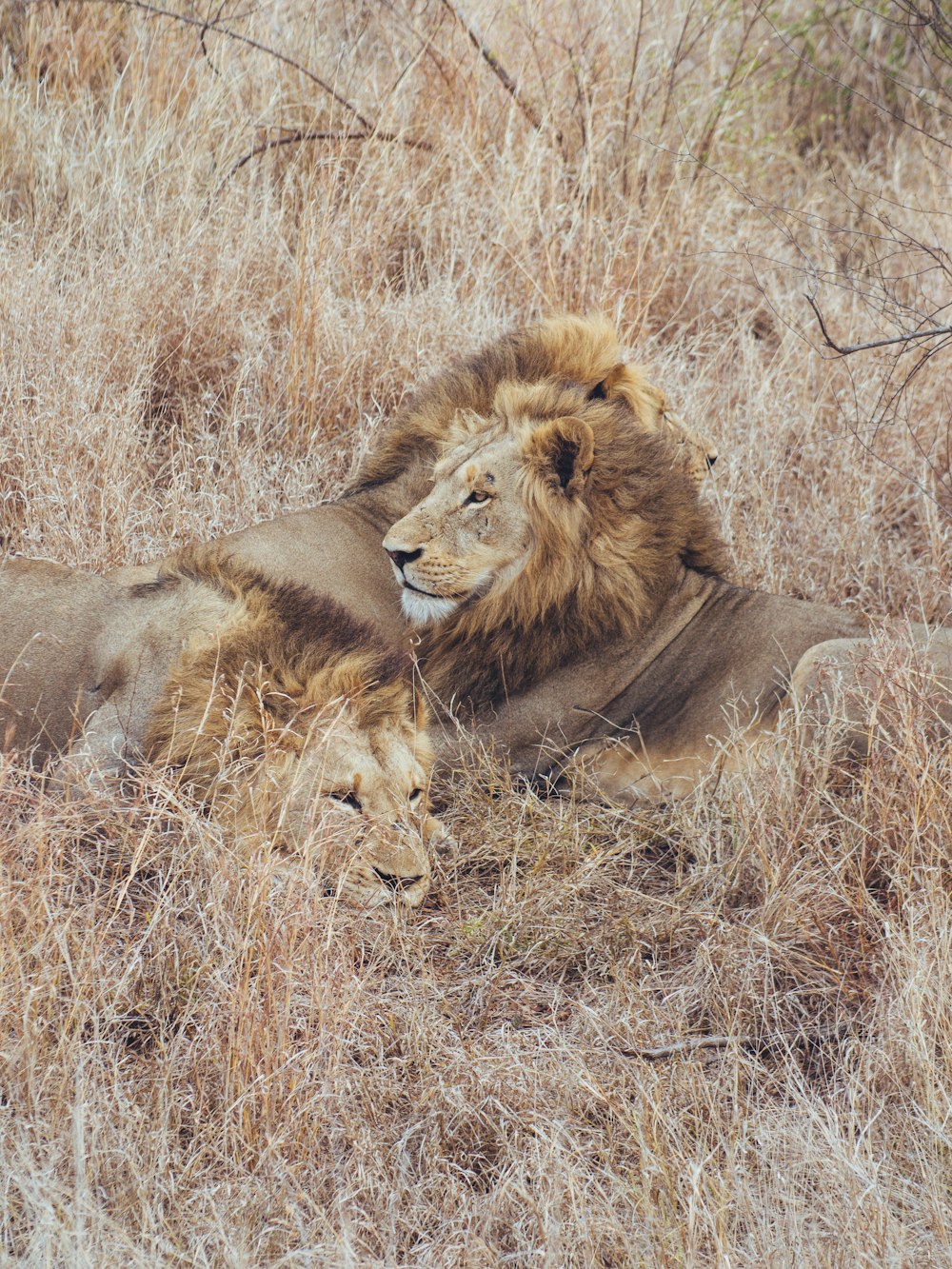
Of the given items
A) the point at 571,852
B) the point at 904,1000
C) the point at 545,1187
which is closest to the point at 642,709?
the point at 571,852

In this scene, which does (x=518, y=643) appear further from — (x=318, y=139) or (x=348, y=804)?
(x=318, y=139)

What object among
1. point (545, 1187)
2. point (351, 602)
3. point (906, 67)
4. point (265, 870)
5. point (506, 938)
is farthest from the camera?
point (906, 67)

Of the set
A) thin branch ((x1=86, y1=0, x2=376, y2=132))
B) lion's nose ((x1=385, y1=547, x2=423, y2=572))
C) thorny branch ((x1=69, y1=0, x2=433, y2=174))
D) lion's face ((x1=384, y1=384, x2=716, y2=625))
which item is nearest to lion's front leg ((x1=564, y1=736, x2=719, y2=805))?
lion's face ((x1=384, y1=384, x2=716, y2=625))

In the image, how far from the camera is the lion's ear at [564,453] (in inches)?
150

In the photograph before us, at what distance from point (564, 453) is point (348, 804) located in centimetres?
135

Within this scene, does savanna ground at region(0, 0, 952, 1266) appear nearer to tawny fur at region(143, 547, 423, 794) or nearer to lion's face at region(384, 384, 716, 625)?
tawny fur at region(143, 547, 423, 794)

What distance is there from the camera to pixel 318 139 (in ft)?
21.5

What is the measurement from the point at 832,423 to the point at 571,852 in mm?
2709

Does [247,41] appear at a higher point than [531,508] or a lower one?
higher

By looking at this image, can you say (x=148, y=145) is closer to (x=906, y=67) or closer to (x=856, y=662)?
(x=856, y=662)

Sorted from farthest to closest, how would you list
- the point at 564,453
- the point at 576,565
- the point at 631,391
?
1. the point at 631,391
2. the point at 576,565
3. the point at 564,453

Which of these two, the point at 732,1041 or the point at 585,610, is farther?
the point at 585,610

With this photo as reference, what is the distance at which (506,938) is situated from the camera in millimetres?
3178

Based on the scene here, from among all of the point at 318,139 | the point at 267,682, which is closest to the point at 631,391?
the point at 267,682
